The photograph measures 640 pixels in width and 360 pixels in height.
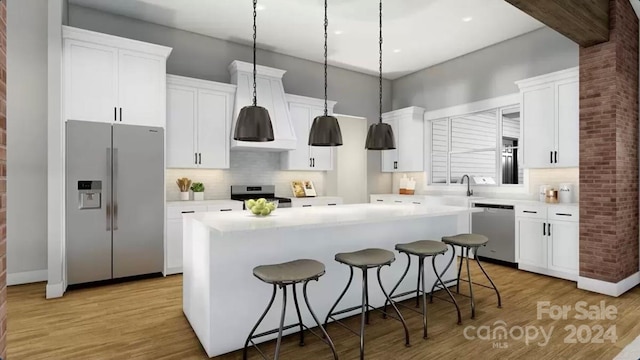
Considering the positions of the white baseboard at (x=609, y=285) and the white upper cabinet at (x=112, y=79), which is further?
the white upper cabinet at (x=112, y=79)

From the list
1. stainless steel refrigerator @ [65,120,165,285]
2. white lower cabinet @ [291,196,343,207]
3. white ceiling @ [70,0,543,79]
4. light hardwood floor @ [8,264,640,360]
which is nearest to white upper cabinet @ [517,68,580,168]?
white ceiling @ [70,0,543,79]

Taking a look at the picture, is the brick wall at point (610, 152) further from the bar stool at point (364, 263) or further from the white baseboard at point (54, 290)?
the white baseboard at point (54, 290)

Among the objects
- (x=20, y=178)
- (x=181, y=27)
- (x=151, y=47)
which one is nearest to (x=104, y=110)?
(x=151, y=47)

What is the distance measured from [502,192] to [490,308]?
8.87ft

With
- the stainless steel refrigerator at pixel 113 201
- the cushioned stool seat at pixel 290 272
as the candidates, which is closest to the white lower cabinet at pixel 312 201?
the stainless steel refrigerator at pixel 113 201

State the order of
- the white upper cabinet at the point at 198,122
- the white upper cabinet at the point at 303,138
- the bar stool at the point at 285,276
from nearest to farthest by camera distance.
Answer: the bar stool at the point at 285,276 < the white upper cabinet at the point at 198,122 < the white upper cabinet at the point at 303,138

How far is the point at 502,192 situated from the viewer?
5.59m

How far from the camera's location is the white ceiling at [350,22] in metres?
4.45

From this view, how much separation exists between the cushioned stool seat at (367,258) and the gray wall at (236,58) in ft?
13.1

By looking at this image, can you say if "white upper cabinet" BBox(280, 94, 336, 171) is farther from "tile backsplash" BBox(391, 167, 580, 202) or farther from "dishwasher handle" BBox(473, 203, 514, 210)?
"dishwasher handle" BBox(473, 203, 514, 210)

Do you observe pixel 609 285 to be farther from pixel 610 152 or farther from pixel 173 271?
pixel 173 271

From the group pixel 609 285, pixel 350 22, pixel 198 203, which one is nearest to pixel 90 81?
pixel 198 203

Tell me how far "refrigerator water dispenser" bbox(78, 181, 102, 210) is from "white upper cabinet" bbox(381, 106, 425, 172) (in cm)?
511

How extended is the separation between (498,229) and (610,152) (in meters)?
1.71
